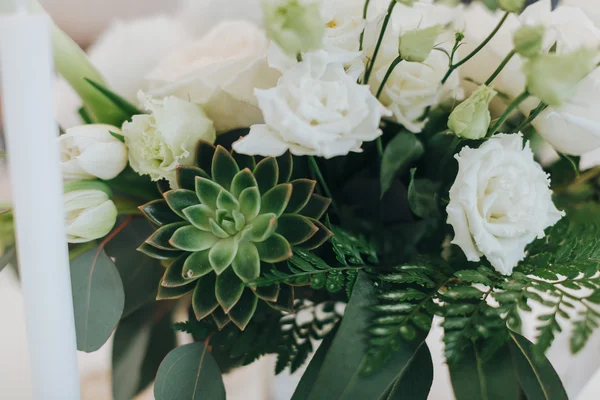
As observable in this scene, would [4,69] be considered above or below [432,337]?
above

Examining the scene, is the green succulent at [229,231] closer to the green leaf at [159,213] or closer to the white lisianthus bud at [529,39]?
the green leaf at [159,213]

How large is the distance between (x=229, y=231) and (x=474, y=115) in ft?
0.54

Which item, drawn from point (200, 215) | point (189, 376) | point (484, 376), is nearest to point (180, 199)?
point (200, 215)

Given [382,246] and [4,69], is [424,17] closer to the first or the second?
[382,246]

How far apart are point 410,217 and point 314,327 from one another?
0.12m

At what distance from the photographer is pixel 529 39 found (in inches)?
9.8

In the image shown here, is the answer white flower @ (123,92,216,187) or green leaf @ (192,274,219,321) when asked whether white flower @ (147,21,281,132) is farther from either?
green leaf @ (192,274,219,321)

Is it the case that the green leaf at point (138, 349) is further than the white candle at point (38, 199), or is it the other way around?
the green leaf at point (138, 349)

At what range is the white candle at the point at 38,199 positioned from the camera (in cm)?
19

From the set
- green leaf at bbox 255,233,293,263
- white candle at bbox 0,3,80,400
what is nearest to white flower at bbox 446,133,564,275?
green leaf at bbox 255,233,293,263

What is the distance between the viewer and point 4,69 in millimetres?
190

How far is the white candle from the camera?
0.19m

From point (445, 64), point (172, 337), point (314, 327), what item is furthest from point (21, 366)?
point (445, 64)

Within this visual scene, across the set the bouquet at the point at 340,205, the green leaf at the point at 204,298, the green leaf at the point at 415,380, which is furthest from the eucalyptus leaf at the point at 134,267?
the green leaf at the point at 415,380
